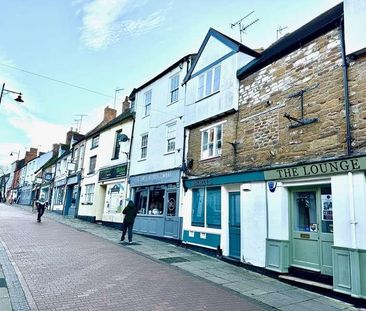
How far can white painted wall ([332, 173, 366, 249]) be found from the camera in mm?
6480

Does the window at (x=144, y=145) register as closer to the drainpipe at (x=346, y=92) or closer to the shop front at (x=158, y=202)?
the shop front at (x=158, y=202)

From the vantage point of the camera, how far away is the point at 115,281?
6703 millimetres

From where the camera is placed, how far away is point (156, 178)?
14727mm

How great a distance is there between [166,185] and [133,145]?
15.2 ft

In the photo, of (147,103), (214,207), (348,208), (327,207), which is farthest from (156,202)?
(348,208)

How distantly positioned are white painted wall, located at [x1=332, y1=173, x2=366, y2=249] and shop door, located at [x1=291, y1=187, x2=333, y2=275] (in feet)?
1.62

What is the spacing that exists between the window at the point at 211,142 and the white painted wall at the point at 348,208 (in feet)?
16.6

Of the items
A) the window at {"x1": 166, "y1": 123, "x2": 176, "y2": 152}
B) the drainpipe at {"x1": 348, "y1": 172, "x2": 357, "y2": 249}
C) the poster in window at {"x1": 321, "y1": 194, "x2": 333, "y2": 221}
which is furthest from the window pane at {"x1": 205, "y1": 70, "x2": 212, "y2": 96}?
the drainpipe at {"x1": 348, "y1": 172, "x2": 357, "y2": 249}

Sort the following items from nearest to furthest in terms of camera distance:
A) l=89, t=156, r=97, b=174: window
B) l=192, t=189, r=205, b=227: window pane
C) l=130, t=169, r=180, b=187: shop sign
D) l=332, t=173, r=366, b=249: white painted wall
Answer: l=332, t=173, r=366, b=249: white painted wall, l=192, t=189, r=205, b=227: window pane, l=130, t=169, r=180, b=187: shop sign, l=89, t=156, r=97, b=174: window

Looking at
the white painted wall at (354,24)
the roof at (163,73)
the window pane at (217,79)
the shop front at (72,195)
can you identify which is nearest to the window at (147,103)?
the roof at (163,73)

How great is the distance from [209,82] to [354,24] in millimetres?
6026

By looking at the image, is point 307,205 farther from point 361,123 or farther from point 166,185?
point 166,185

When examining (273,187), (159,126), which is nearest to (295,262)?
(273,187)

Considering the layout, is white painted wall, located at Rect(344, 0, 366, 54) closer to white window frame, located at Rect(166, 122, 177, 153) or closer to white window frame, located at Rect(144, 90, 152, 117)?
white window frame, located at Rect(166, 122, 177, 153)
